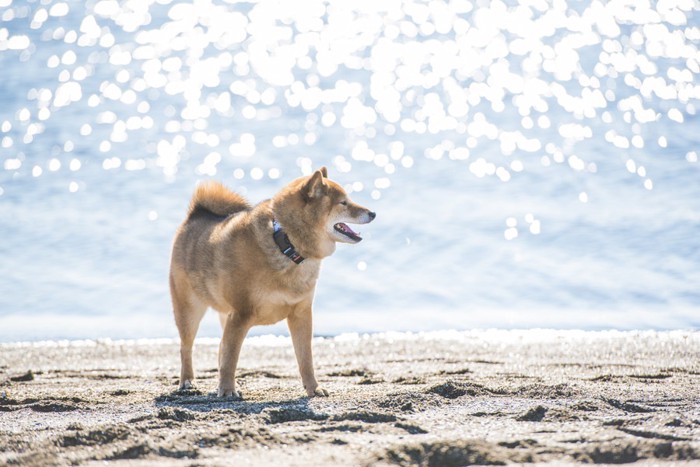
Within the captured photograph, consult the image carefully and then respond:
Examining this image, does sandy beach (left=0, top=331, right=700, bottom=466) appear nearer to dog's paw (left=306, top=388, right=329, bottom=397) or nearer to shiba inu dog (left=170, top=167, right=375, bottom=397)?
dog's paw (left=306, top=388, right=329, bottom=397)

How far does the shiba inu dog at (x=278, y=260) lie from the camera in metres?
5.61

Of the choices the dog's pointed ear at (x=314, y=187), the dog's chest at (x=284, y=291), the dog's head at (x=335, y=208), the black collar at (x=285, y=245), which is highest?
the dog's pointed ear at (x=314, y=187)

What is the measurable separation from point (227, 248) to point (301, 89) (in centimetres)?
1494

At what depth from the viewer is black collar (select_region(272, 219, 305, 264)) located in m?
5.61

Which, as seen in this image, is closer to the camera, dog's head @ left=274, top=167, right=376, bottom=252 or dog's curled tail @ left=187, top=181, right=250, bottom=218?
dog's head @ left=274, top=167, right=376, bottom=252

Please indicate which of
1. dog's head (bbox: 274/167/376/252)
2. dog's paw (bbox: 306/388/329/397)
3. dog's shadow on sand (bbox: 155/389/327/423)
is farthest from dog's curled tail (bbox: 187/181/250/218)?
dog's paw (bbox: 306/388/329/397)

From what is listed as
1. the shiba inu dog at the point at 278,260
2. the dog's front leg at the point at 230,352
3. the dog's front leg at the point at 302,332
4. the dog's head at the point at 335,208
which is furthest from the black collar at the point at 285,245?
the dog's front leg at the point at 230,352

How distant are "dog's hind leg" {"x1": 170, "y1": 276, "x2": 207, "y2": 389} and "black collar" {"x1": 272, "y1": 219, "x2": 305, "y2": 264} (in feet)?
3.27

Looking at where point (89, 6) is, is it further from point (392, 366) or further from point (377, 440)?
point (377, 440)

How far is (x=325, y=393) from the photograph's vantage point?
216 inches

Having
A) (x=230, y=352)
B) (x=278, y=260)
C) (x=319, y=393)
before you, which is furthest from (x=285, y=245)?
(x=319, y=393)

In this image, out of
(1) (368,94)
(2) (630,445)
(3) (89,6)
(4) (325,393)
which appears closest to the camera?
(2) (630,445)

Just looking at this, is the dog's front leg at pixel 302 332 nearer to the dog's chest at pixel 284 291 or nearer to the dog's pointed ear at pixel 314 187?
the dog's chest at pixel 284 291

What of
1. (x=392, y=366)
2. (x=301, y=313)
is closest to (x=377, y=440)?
(x=301, y=313)
